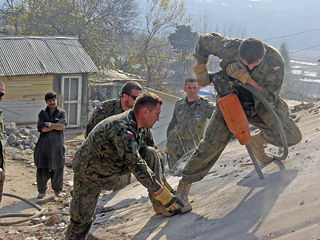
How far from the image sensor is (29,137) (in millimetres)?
16234

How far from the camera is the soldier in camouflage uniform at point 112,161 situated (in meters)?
4.85

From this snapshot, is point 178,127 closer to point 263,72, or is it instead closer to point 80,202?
point 263,72

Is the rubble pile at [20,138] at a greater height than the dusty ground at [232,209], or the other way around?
the dusty ground at [232,209]

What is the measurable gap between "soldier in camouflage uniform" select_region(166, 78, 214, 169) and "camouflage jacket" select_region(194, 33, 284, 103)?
2711 mm

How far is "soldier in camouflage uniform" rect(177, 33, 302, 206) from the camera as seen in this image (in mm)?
5668

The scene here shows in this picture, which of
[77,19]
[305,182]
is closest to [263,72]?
[305,182]

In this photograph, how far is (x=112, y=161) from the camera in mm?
5148

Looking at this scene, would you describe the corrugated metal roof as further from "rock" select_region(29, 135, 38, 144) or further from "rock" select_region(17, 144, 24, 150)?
"rock" select_region(17, 144, 24, 150)

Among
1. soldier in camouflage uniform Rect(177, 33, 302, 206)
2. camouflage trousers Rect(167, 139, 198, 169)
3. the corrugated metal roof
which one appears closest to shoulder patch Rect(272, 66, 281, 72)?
soldier in camouflage uniform Rect(177, 33, 302, 206)

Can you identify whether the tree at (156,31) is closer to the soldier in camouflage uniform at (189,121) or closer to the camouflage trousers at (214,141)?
the soldier in camouflage uniform at (189,121)

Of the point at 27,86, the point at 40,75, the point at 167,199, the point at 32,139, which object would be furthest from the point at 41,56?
the point at 167,199

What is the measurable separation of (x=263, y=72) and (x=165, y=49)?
137ft

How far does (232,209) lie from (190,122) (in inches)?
130

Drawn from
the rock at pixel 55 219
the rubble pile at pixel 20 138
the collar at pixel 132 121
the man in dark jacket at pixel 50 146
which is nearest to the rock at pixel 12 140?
the rubble pile at pixel 20 138
